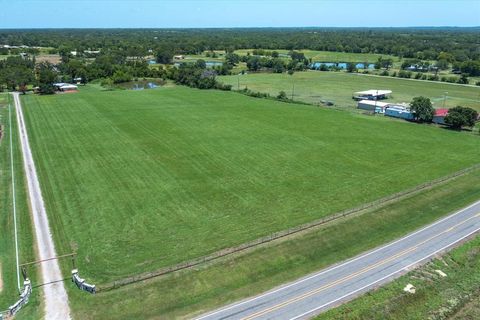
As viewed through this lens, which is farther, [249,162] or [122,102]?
[122,102]

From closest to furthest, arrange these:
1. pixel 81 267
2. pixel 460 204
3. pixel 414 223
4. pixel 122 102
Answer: pixel 81 267, pixel 414 223, pixel 460 204, pixel 122 102

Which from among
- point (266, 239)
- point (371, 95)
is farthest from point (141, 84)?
point (266, 239)

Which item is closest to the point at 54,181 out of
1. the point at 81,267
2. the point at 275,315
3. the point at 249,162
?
the point at 81,267

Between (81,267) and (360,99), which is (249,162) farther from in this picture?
(360,99)

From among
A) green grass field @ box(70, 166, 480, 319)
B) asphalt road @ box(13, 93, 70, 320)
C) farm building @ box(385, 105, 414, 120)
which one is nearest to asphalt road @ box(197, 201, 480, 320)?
green grass field @ box(70, 166, 480, 319)

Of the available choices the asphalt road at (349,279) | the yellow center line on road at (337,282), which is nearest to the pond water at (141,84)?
the asphalt road at (349,279)

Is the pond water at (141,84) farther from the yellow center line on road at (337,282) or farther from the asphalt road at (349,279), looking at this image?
the yellow center line on road at (337,282)

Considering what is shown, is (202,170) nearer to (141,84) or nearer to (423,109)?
(423,109)
